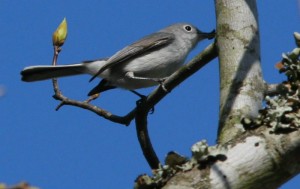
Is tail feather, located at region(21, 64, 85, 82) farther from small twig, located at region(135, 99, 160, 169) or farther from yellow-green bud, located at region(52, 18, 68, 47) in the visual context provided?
small twig, located at region(135, 99, 160, 169)

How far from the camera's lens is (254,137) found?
1977 millimetres

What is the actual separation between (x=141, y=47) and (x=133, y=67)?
0.29 m

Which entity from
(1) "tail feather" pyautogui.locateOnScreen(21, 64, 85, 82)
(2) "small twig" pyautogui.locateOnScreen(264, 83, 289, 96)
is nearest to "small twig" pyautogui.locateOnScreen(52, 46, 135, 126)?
(1) "tail feather" pyautogui.locateOnScreen(21, 64, 85, 82)

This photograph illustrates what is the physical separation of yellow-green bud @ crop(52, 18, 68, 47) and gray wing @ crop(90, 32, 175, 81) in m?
1.38

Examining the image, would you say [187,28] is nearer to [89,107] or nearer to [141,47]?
[141,47]

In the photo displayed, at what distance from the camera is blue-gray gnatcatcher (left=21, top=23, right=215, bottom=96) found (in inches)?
220

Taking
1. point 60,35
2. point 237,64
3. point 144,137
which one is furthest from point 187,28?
point 237,64

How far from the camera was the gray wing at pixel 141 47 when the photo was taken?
5823 millimetres

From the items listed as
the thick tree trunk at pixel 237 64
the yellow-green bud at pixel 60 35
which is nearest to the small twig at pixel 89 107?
the yellow-green bud at pixel 60 35

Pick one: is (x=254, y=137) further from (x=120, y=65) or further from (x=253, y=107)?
(x=120, y=65)

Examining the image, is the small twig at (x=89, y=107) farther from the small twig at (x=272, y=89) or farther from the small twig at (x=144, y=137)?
the small twig at (x=272, y=89)

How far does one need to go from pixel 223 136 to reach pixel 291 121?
0.36 m

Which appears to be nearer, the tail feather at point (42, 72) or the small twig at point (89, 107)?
the small twig at point (89, 107)

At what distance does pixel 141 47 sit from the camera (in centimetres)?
600
